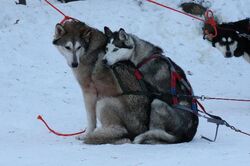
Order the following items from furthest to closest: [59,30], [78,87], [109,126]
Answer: [78,87]
[59,30]
[109,126]

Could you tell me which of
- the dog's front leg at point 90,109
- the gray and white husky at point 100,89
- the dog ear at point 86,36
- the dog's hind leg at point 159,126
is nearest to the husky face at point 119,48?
the gray and white husky at point 100,89

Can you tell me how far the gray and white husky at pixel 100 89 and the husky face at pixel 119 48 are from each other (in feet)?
0.37

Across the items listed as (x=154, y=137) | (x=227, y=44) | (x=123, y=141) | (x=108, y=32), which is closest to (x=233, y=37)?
(x=227, y=44)

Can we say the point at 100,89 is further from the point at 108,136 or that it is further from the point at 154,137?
the point at 154,137

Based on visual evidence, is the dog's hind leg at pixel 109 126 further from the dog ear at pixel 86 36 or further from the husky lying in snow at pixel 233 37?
the husky lying in snow at pixel 233 37

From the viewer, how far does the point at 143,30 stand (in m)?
→ 12.7

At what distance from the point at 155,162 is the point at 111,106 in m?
1.30

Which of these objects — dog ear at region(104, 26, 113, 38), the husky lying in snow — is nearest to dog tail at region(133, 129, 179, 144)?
dog ear at region(104, 26, 113, 38)

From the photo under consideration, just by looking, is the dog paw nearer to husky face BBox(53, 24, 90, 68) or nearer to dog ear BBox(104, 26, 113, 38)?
husky face BBox(53, 24, 90, 68)

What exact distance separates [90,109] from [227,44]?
136 inches

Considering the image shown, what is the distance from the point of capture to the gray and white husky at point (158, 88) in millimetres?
5637

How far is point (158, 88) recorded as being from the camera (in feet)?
19.0

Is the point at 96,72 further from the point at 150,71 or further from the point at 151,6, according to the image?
the point at 151,6

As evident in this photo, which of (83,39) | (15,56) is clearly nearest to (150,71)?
(83,39)
